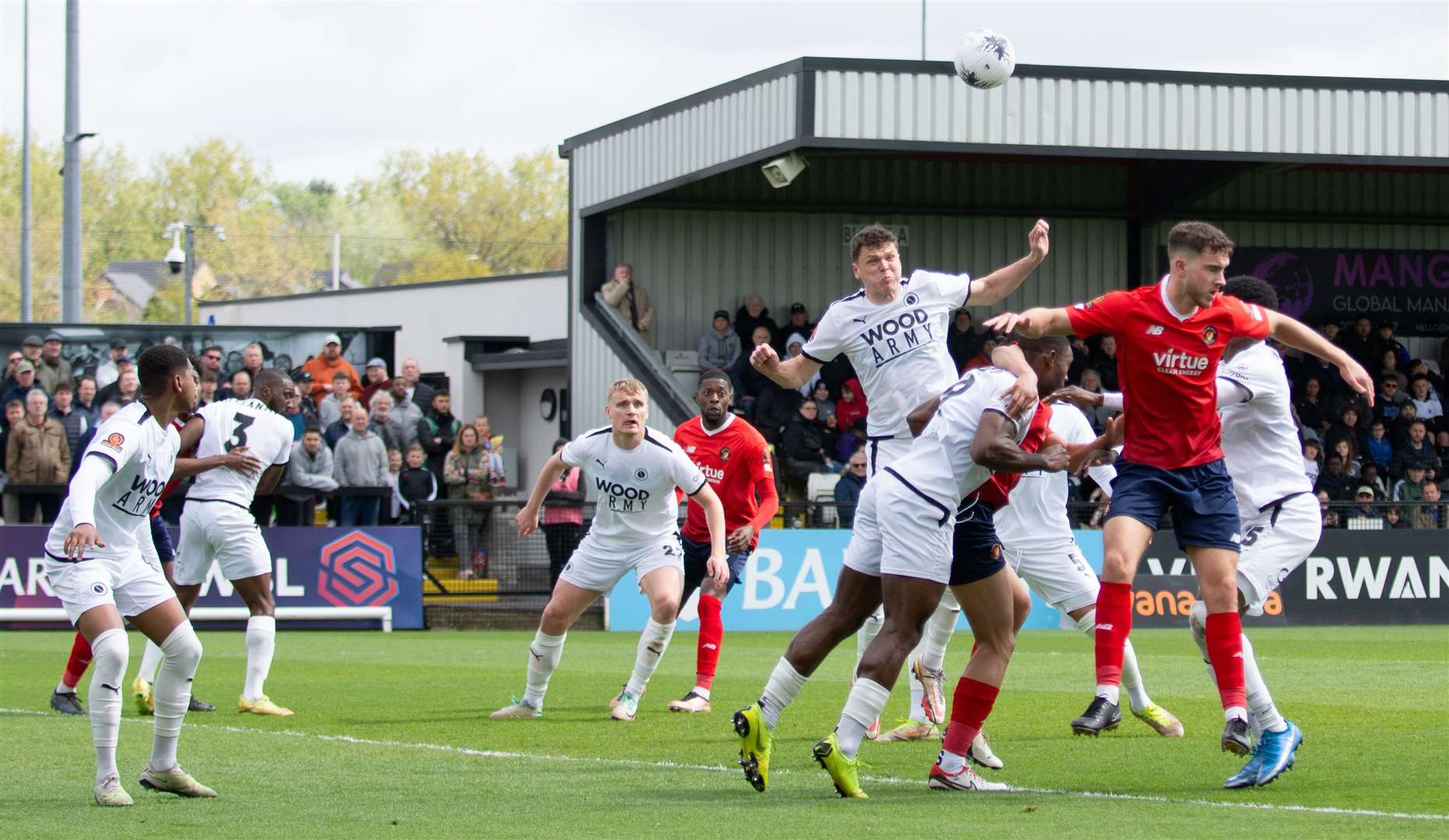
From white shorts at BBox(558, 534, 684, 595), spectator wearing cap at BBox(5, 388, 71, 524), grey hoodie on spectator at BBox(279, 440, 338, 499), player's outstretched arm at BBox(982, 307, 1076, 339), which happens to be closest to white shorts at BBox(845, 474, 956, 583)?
player's outstretched arm at BBox(982, 307, 1076, 339)

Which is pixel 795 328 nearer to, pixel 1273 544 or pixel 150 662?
pixel 150 662

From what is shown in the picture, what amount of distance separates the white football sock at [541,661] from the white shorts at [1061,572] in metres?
2.68

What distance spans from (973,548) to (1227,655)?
123 centimetres

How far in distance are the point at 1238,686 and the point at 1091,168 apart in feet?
73.4

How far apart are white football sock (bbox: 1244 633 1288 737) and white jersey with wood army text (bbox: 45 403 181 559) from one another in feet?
15.5

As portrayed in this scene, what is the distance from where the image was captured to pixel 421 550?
65.8 ft

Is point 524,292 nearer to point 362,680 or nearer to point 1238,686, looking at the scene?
point 362,680

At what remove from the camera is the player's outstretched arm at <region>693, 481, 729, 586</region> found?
1066 cm

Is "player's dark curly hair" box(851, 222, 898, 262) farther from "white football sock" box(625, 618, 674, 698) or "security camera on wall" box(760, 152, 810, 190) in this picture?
"security camera on wall" box(760, 152, 810, 190)

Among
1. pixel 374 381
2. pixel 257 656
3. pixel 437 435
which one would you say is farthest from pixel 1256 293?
pixel 374 381

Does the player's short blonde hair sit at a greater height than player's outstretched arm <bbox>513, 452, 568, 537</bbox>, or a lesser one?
greater

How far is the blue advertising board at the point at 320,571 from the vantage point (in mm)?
19250

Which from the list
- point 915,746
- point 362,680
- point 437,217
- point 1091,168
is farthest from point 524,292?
point 437,217

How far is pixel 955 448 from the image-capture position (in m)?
7.39
